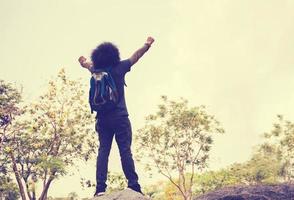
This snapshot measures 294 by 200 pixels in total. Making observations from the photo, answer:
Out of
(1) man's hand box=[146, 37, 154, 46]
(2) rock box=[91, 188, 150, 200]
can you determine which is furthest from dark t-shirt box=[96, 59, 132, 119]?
(2) rock box=[91, 188, 150, 200]

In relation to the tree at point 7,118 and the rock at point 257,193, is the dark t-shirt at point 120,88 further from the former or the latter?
the tree at point 7,118

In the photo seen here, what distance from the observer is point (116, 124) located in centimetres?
601

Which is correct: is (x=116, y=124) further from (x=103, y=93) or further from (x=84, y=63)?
(x=84, y=63)

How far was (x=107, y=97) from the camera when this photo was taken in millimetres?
5895

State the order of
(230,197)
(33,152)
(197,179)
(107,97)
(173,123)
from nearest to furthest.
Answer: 1. (230,197)
2. (107,97)
3. (33,152)
4. (173,123)
5. (197,179)

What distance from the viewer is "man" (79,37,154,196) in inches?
236

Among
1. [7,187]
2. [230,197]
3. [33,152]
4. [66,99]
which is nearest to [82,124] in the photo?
[66,99]

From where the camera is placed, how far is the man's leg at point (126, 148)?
598 centimetres

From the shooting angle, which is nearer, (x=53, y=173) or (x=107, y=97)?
(x=107, y=97)

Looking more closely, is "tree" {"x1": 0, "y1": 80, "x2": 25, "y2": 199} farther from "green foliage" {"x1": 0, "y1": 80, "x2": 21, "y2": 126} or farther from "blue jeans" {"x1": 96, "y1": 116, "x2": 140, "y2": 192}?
"blue jeans" {"x1": 96, "y1": 116, "x2": 140, "y2": 192}

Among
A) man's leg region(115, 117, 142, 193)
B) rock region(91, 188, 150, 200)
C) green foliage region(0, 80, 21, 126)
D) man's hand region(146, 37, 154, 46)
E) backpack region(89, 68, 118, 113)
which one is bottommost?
rock region(91, 188, 150, 200)

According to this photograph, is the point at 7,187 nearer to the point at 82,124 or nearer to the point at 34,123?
the point at 34,123

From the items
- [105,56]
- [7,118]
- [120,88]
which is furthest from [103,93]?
[7,118]

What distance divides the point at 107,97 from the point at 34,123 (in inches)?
833
